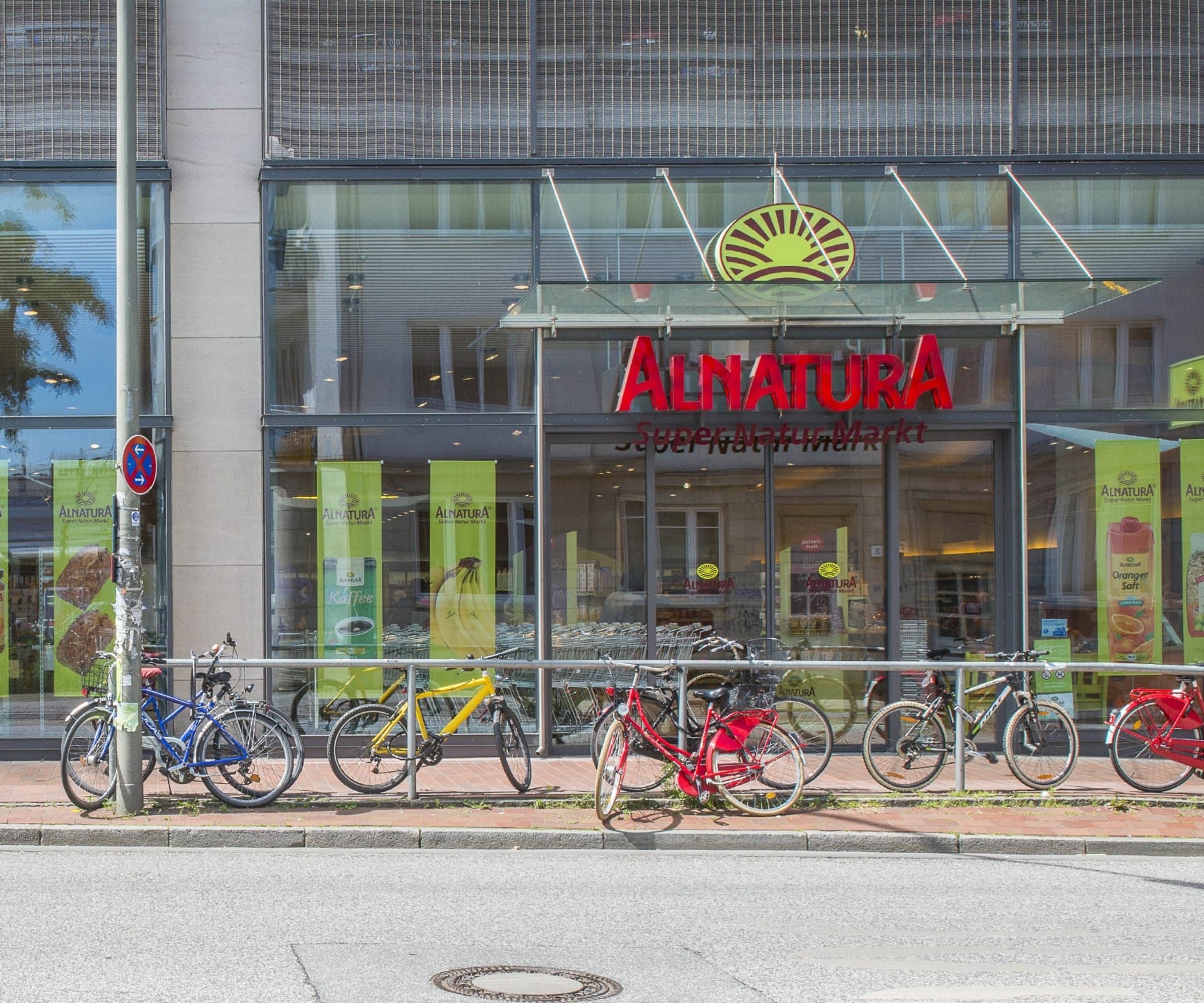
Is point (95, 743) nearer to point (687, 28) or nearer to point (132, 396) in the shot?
point (132, 396)

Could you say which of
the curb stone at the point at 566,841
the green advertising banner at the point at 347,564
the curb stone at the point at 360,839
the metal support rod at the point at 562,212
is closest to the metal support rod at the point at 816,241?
the metal support rod at the point at 562,212

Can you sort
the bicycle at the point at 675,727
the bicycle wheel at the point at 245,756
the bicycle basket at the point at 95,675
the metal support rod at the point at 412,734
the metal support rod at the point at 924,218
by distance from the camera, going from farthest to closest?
1. the metal support rod at the point at 924,218
2. the bicycle basket at the point at 95,675
3. the metal support rod at the point at 412,734
4. the bicycle wheel at the point at 245,756
5. the bicycle at the point at 675,727

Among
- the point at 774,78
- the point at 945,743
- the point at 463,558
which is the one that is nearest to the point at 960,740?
the point at 945,743

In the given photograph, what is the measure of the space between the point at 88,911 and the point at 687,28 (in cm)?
1046

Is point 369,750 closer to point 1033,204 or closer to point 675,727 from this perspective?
point 675,727

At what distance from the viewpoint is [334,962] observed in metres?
5.65

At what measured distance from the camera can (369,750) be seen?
33.1 feet

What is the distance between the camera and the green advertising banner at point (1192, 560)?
42.6ft

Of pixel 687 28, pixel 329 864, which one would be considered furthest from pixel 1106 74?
pixel 329 864

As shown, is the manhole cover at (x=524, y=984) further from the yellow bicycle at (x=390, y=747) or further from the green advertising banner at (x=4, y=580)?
the green advertising banner at (x=4, y=580)

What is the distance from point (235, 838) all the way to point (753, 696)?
412 centimetres

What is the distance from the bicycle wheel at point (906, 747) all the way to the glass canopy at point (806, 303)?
4.06 metres

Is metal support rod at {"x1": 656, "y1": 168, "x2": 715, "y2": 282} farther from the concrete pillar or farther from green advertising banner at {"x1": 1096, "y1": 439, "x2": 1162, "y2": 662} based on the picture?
green advertising banner at {"x1": 1096, "y1": 439, "x2": 1162, "y2": 662}

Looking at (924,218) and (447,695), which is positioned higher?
(924,218)
